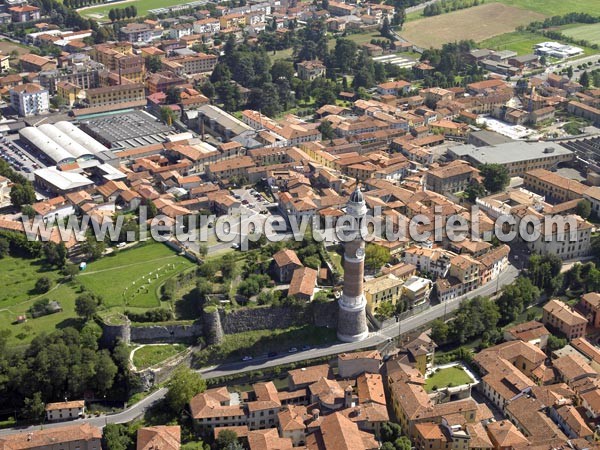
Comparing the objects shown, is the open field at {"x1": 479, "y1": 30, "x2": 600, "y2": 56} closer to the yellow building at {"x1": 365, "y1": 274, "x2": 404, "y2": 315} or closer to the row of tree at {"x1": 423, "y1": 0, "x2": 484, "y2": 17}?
the row of tree at {"x1": 423, "y1": 0, "x2": 484, "y2": 17}

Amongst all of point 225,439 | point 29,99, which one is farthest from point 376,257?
point 29,99

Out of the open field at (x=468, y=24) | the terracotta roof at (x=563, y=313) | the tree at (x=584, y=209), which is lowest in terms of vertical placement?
the terracotta roof at (x=563, y=313)

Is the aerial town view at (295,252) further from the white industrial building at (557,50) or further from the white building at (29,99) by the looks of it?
the white industrial building at (557,50)

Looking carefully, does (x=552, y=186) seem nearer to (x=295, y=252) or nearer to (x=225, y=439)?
(x=295, y=252)

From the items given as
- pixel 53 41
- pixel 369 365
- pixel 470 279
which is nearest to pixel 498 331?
pixel 470 279

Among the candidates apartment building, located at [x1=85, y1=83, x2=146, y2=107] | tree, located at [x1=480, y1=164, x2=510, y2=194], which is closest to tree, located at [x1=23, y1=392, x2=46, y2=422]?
tree, located at [x1=480, y1=164, x2=510, y2=194]

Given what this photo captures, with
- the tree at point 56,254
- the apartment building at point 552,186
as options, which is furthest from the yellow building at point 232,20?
the tree at point 56,254
